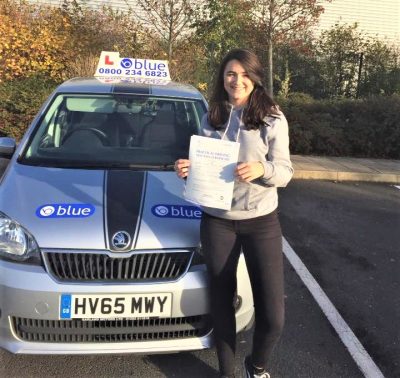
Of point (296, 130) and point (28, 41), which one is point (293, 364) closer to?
point (296, 130)

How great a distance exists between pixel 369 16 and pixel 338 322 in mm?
18358

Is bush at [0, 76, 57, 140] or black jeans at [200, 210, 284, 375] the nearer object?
black jeans at [200, 210, 284, 375]

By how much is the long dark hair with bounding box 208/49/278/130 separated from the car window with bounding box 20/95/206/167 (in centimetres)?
109

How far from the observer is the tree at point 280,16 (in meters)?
11.4

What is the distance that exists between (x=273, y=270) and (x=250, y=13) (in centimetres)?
1063

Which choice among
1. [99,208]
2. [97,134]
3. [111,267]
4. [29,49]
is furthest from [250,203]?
[29,49]

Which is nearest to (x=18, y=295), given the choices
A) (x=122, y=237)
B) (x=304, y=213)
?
(x=122, y=237)

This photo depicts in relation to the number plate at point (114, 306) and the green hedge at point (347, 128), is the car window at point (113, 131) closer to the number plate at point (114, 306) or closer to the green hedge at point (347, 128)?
the number plate at point (114, 306)

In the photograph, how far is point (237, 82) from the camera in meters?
2.43

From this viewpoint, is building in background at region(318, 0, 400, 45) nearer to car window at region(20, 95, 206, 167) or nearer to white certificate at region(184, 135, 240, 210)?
car window at region(20, 95, 206, 167)

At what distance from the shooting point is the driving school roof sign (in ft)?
16.3

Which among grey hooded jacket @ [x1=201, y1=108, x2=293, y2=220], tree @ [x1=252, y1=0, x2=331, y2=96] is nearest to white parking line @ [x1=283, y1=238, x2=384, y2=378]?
grey hooded jacket @ [x1=201, y1=108, x2=293, y2=220]

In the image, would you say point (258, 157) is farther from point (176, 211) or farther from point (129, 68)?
point (129, 68)

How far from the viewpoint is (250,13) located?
12.0 m
